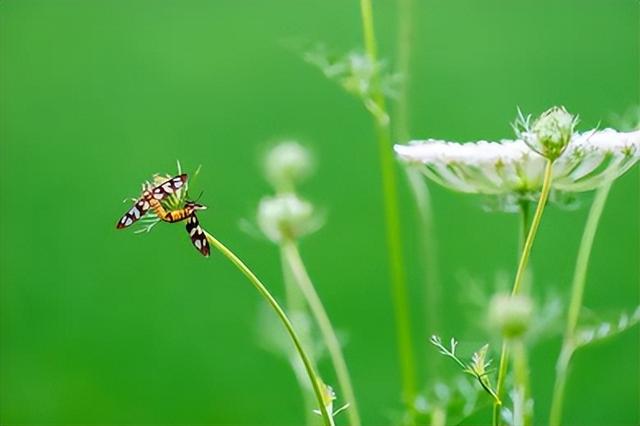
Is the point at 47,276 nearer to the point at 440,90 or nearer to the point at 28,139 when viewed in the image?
the point at 28,139

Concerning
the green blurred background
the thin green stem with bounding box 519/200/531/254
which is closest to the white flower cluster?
the thin green stem with bounding box 519/200/531/254

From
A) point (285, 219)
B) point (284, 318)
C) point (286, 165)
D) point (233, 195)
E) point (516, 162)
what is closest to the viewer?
point (284, 318)

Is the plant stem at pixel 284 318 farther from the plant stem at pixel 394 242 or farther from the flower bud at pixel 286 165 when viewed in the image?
the flower bud at pixel 286 165

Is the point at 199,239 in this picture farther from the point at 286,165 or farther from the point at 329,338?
the point at 286,165

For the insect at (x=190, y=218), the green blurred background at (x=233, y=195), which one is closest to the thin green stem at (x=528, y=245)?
the insect at (x=190, y=218)

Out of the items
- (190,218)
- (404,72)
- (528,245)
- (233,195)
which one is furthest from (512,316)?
(233,195)

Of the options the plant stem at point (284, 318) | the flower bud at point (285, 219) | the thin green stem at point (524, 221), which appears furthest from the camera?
the flower bud at point (285, 219)

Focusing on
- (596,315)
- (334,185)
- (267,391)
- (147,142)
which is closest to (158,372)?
(267,391)
